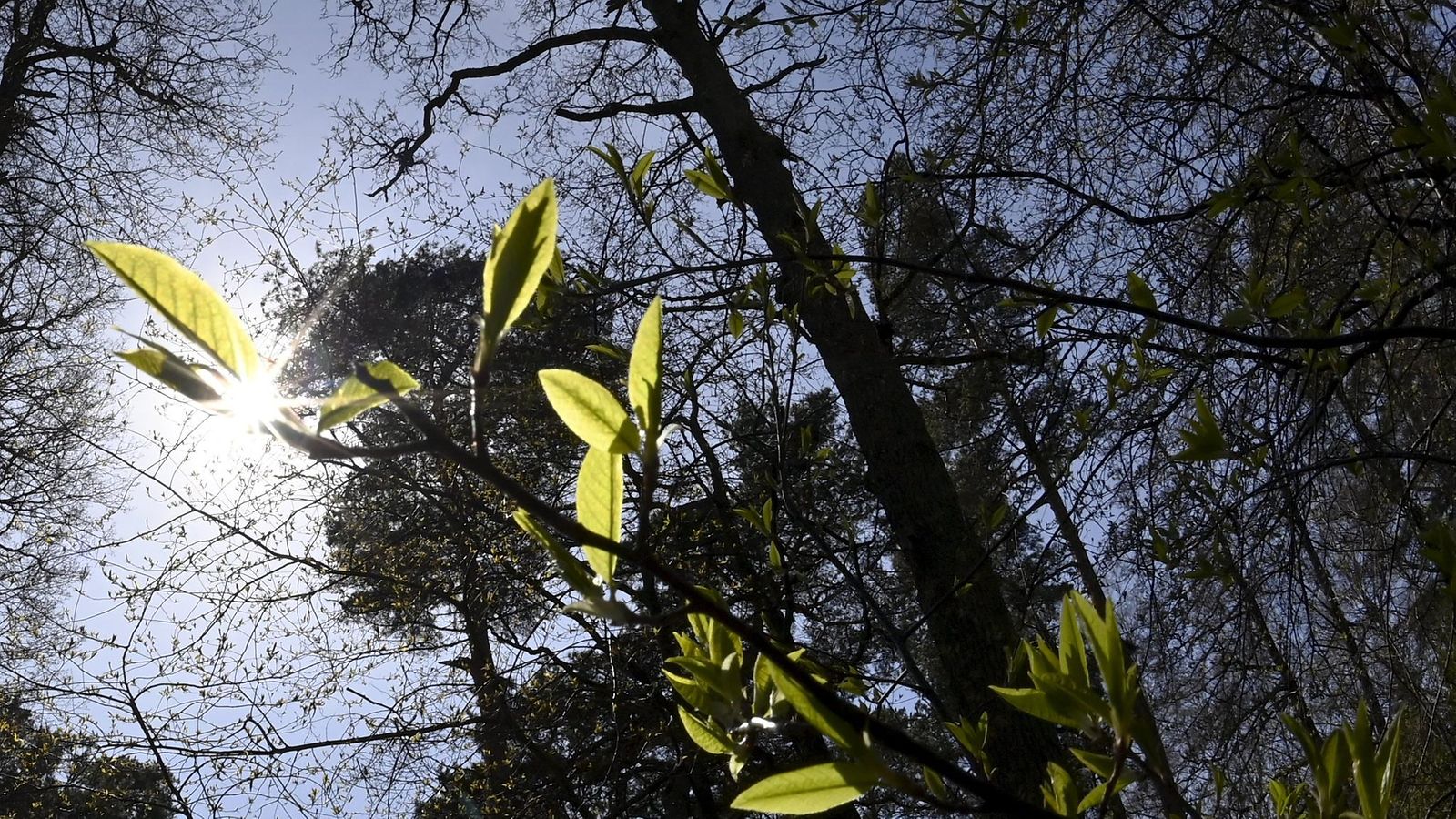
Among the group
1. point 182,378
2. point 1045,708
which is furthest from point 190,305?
Result: point 1045,708

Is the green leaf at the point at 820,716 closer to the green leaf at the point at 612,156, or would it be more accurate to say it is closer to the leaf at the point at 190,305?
the leaf at the point at 190,305

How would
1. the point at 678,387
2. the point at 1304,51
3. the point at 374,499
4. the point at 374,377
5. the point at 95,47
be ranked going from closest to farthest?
the point at 374,377 → the point at 1304,51 → the point at 678,387 → the point at 374,499 → the point at 95,47

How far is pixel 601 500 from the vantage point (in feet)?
1.76

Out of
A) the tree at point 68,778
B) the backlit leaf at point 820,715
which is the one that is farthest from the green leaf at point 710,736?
the tree at point 68,778

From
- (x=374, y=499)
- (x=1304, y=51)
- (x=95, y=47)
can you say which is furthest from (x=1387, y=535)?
(x=95, y=47)

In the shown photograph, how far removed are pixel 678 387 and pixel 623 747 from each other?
1.87m

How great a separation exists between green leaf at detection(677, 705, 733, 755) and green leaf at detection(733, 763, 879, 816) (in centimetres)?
7

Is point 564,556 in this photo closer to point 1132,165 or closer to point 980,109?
point 980,109

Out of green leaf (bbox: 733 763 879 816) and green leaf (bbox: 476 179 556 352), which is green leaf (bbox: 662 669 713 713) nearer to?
green leaf (bbox: 733 763 879 816)

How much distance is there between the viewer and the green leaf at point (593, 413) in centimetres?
54

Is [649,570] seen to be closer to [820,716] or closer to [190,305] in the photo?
[820,716]

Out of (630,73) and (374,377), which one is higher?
(630,73)

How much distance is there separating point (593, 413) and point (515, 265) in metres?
0.11

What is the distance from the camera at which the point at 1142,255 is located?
284cm
